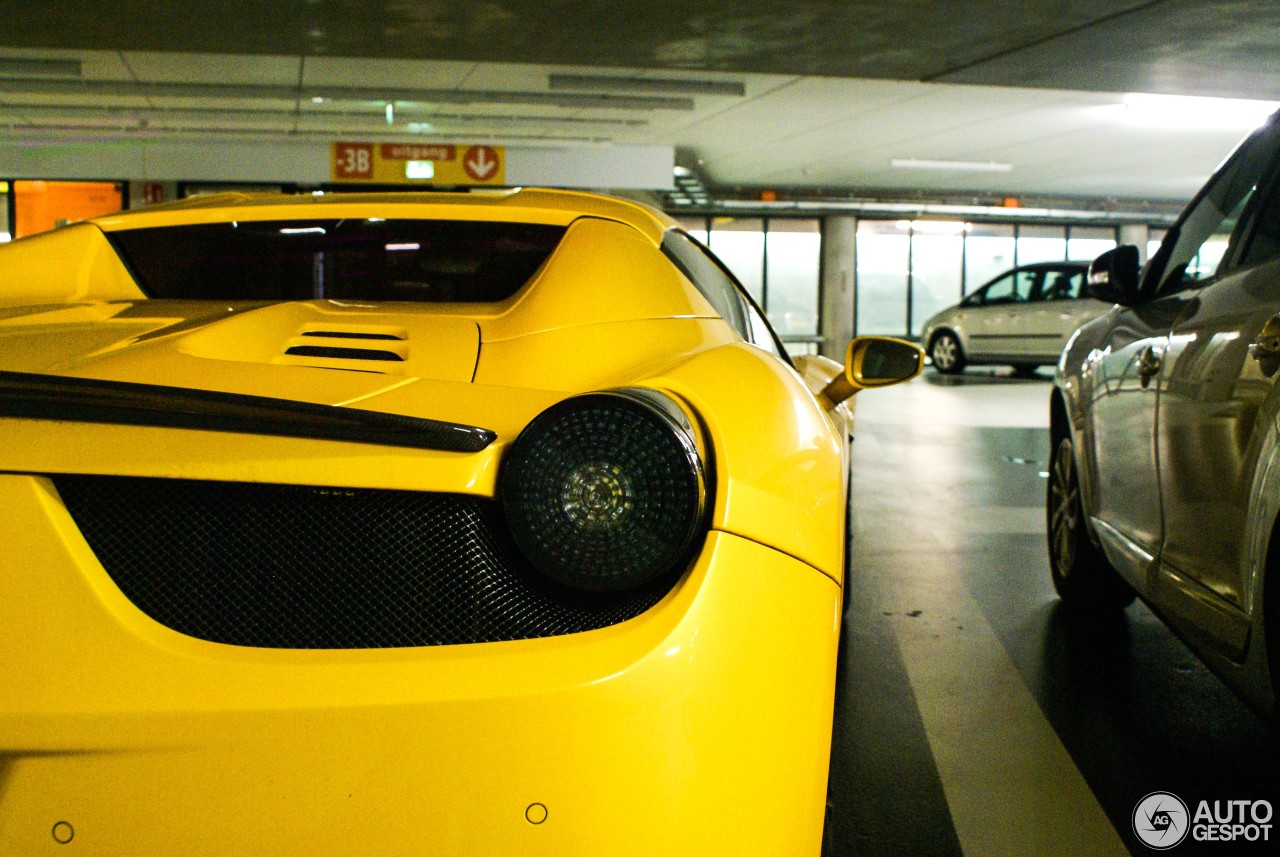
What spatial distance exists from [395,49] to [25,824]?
33.7 feet

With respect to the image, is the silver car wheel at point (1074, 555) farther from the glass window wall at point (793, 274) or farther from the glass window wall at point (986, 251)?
the glass window wall at point (986, 251)

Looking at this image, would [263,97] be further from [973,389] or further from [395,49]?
[973,389]

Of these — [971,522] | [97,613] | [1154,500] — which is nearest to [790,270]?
[971,522]

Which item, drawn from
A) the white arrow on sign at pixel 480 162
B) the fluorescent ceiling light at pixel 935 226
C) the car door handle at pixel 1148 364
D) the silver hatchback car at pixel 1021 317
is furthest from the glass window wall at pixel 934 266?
the car door handle at pixel 1148 364

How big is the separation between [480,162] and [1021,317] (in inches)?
367

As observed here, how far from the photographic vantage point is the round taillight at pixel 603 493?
1209 millimetres

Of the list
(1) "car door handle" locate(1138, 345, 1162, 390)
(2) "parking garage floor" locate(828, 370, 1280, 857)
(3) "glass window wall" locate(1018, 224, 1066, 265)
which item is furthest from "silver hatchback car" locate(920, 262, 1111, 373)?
(1) "car door handle" locate(1138, 345, 1162, 390)

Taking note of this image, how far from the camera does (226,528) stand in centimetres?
123

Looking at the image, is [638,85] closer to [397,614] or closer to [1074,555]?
[1074,555]

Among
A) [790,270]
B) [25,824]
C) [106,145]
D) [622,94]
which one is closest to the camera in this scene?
[25,824]

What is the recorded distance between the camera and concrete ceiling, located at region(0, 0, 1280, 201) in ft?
30.5

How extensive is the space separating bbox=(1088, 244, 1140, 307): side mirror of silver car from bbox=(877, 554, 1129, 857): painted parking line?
1.15m

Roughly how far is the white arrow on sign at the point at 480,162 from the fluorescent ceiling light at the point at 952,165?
6.90 meters

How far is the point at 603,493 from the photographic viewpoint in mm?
1228
